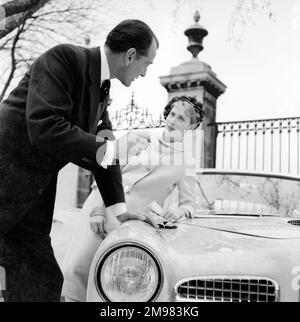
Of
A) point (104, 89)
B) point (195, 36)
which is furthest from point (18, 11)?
point (195, 36)

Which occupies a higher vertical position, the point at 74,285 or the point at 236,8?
the point at 236,8

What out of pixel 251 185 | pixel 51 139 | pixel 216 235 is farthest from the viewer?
pixel 251 185

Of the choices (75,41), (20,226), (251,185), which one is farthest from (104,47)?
(251,185)

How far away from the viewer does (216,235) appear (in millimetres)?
1343

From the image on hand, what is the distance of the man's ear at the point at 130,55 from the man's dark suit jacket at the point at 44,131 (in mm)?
72

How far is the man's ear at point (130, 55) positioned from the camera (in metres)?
1.10

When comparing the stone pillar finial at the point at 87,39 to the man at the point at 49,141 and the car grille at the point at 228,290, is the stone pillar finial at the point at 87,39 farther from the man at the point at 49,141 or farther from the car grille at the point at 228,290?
the car grille at the point at 228,290

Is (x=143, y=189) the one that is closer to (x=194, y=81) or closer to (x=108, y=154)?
(x=108, y=154)

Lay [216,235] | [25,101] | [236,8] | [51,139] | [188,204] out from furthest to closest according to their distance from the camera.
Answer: [188,204] → [236,8] → [216,235] → [25,101] → [51,139]

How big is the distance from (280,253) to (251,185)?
0.96 metres

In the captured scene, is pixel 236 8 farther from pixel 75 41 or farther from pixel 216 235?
pixel 216 235

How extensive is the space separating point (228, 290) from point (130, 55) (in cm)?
64

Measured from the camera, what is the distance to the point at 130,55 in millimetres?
1105

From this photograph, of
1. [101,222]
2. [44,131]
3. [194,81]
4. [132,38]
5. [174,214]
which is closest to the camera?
[44,131]
